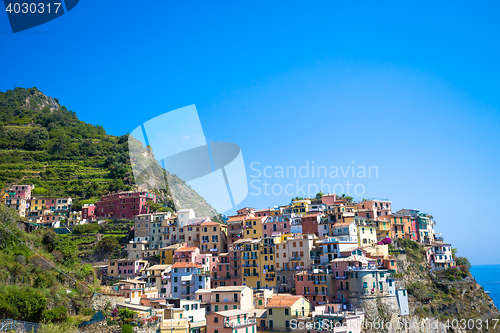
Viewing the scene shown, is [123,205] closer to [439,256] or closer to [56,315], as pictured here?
[56,315]

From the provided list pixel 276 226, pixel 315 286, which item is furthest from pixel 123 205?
pixel 315 286

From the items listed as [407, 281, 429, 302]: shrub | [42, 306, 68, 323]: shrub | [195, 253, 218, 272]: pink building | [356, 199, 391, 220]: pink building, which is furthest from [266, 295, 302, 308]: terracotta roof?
[356, 199, 391, 220]: pink building

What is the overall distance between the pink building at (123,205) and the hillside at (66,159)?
3.57 metres

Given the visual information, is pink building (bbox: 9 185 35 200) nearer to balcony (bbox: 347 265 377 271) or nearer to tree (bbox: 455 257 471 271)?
balcony (bbox: 347 265 377 271)

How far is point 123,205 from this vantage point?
177ft

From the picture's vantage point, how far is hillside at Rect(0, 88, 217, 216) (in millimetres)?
60531

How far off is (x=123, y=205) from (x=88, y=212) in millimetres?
4427

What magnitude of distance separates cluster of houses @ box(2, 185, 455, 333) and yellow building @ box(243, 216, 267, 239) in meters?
0.10

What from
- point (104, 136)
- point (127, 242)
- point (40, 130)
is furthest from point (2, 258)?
point (104, 136)

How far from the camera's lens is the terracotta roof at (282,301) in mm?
29609

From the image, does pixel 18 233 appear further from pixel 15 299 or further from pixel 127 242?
pixel 127 242

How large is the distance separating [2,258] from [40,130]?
199 ft

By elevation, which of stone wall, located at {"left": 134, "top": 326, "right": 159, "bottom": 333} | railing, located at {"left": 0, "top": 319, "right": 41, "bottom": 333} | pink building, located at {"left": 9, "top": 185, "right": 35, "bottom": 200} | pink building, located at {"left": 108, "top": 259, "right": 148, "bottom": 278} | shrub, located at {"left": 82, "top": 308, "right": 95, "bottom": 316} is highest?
pink building, located at {"left": 9, "top": 185, "right": 35, "bottom": 200}

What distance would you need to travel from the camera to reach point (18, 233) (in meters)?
26.7
